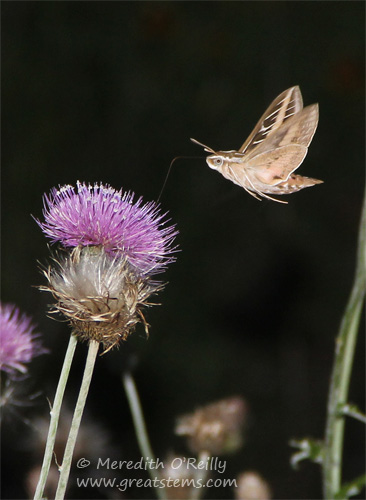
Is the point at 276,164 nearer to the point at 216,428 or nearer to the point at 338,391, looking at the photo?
the point at 338,391

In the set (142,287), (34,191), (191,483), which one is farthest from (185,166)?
(142,287)

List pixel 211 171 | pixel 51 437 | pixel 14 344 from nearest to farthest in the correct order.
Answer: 1. pixel 51 437
2. pixel 14 344
3. pixel 211 171

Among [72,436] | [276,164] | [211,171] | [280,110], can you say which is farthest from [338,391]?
[211,171]

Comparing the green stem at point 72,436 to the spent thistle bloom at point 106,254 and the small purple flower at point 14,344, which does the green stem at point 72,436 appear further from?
the small purple flower at point 14,344

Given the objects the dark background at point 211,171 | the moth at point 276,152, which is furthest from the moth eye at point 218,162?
the dark background at point 211,171

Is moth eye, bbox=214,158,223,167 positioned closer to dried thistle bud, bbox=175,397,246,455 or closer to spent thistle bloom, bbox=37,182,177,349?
spent thistle bloom, bbox=37,182,177,349

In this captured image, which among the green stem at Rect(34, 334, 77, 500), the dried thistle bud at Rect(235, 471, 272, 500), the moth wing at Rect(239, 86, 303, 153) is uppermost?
the moth wing at Rect(239, 86, 303, 153)

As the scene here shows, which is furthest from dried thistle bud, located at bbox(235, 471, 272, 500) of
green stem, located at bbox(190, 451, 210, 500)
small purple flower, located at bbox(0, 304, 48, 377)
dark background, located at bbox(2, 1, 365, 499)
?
dark background, located at bbox(2, 1, 365, 499)
